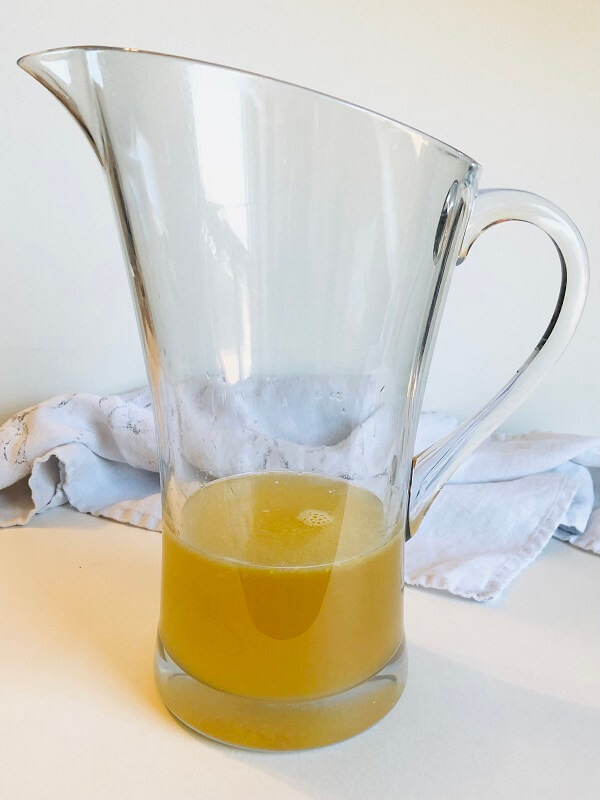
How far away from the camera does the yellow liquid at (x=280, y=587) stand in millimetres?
385

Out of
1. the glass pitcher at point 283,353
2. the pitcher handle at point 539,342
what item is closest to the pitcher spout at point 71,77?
the glass pitcher at point 283,353

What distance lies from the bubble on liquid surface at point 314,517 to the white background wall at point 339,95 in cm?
46

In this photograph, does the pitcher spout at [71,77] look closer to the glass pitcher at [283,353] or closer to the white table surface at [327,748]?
the glass pitcher at [283,353]

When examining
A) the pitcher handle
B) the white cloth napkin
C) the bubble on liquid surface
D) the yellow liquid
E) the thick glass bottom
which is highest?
the pitcher handle

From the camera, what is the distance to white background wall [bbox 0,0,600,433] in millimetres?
740

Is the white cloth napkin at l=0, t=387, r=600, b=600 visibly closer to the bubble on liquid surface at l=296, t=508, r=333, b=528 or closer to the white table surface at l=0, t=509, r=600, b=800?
the white table surface at l=0, t=509, r=600, b=800

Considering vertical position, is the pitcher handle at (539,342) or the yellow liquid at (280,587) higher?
the pitcher handle at (539,342)

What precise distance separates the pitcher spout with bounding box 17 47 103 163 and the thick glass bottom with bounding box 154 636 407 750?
274 mm

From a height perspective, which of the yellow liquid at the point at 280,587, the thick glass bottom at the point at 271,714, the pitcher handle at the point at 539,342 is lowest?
the thick glass bottom at the point at 271,714

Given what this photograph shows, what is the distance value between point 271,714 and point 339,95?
635mm

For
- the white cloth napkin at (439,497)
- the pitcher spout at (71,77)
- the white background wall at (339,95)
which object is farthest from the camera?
the white background wall at (339,95)

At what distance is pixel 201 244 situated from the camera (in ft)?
1.18

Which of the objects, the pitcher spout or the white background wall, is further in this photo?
the white background wall

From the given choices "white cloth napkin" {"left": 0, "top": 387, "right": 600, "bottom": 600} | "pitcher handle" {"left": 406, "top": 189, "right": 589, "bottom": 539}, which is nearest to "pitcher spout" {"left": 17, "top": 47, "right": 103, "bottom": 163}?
"pitcher handle" {"left": 406, "top": 189, "right": 589, "bottom": 539}
